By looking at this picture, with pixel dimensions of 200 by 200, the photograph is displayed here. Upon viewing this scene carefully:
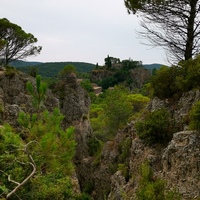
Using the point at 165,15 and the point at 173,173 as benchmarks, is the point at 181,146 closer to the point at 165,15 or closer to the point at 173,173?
the point at 173,173

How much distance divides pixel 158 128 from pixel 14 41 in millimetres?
30083

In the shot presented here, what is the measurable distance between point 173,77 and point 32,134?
6671 millimetres

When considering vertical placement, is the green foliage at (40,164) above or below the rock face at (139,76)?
below

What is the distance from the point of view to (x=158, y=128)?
1138cm

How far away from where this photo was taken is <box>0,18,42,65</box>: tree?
117 ft

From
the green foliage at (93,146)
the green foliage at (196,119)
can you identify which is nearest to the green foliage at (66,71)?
the green foliage at (93,146)

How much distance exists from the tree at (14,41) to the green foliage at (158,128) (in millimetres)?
27464

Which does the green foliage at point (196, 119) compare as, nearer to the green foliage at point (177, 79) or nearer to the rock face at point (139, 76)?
the green foliage at point (177, 79)

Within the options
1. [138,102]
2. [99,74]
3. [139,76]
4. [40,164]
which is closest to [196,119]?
[40,164]

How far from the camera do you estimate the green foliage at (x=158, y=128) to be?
11.4 metres

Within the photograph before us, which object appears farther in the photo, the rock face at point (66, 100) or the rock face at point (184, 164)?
the rock face at point (66, 100)

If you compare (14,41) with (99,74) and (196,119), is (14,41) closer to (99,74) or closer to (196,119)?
(196,119)

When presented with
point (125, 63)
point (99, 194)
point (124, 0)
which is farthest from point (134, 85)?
→ point (124, 0)

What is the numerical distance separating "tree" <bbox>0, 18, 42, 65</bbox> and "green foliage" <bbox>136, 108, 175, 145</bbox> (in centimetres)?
2746
